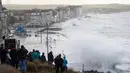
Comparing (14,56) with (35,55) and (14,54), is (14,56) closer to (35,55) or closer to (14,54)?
(14,54)

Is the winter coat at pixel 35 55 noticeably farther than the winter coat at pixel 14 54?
Yes

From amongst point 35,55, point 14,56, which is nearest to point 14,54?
point 14,56

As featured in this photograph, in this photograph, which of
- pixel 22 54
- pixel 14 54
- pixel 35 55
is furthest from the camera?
pixel 35 55

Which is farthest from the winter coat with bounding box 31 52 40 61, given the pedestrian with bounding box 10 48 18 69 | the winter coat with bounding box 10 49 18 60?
the winter coat with bounding box 10 49 18 60

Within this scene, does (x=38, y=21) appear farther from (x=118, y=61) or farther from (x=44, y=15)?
(x=118, y=61)

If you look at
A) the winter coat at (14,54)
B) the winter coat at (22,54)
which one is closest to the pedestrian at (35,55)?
the winter coat at (14,54)

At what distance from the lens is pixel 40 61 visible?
699 inches

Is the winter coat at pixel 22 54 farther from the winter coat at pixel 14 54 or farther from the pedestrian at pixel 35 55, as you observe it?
the pedestrian at pixel 35 55

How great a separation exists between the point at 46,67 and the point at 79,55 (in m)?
19.9

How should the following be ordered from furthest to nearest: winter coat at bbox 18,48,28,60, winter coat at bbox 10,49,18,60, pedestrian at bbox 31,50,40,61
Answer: pedestrian at bbox 31,50,40,61, winter coat at bbox 10,49,18,60, winter coat at bbox 18,48,28,60

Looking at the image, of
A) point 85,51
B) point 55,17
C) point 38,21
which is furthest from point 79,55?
point 55,17

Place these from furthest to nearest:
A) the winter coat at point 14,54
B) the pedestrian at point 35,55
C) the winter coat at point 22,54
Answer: the pedestrian at point 35,55
the winter coat at point 14,54
the winter coat at point 22,54

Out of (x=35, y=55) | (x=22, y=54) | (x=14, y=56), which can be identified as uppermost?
(x=22, y=54)

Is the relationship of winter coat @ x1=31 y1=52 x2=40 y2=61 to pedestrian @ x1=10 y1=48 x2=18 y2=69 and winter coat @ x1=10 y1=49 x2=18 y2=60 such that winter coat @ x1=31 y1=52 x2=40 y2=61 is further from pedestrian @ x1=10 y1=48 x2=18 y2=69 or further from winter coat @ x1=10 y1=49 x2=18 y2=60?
winter coat @ x1=10 y1=49 x2=18 y2=60
